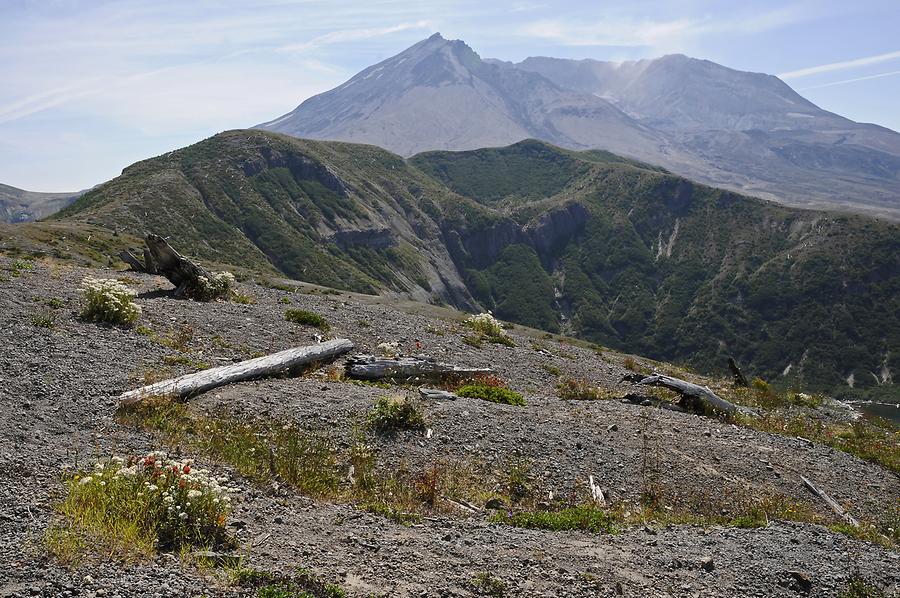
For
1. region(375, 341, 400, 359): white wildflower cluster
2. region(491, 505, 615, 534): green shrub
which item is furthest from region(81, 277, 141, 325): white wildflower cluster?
region(491, 505, 615, 534): green shrub

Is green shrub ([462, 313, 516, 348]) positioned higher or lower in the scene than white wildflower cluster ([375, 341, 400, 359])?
lower

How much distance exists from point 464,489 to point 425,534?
2.26 m

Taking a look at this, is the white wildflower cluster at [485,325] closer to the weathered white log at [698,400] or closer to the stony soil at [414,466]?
the stony soil at [414,466]

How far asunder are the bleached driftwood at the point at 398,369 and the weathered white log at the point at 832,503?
349 inches

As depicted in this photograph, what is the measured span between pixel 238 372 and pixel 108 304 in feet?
16.0

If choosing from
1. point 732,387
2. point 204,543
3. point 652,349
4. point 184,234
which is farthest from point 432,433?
point 652,349

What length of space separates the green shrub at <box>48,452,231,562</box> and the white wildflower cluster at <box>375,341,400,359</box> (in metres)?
10.5

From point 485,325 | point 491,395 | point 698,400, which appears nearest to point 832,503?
point 698,400

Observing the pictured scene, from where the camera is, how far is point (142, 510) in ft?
21.3

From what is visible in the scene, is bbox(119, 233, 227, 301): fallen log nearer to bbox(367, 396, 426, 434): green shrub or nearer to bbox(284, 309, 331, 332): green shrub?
bbox(284, 309, 331, 332): green shrub

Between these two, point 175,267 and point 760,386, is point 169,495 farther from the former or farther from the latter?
point 760,386

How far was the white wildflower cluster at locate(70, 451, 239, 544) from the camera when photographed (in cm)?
650

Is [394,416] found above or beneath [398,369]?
beneath

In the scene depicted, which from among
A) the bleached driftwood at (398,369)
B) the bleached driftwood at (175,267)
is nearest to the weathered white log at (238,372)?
the bleached driftwood at (398,369)
